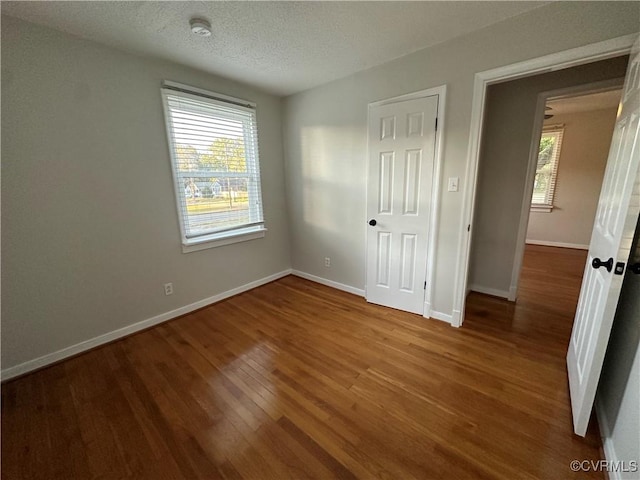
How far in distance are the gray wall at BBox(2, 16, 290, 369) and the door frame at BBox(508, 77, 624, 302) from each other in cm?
322

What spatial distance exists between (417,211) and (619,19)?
1586 millimetres

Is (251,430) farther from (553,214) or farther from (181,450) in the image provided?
(553,214)

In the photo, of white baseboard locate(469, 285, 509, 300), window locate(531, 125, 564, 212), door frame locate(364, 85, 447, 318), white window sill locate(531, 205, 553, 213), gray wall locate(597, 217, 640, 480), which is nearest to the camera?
gray wall locate(597, 217, 640, 480)

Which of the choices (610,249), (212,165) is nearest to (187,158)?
(212,165)

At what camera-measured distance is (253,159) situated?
308cm

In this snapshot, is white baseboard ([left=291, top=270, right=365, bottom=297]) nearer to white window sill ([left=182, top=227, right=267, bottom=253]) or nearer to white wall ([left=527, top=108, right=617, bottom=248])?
white window sill ([left=182, top=227, right=267, bottom=253])

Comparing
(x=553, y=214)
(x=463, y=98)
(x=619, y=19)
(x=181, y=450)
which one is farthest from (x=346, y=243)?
(x=553, y=214)

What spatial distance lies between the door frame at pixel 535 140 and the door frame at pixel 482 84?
37.9 inches

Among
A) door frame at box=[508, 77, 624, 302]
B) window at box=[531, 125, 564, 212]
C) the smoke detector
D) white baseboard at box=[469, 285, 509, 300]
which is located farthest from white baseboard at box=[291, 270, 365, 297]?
window at box=[531, 125, 564, 212]

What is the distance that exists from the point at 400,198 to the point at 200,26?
204 cm

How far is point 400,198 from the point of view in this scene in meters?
2.47

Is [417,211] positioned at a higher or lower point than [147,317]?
higher

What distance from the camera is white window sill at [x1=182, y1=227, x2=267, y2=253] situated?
2.64m

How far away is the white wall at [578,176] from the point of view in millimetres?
4414
